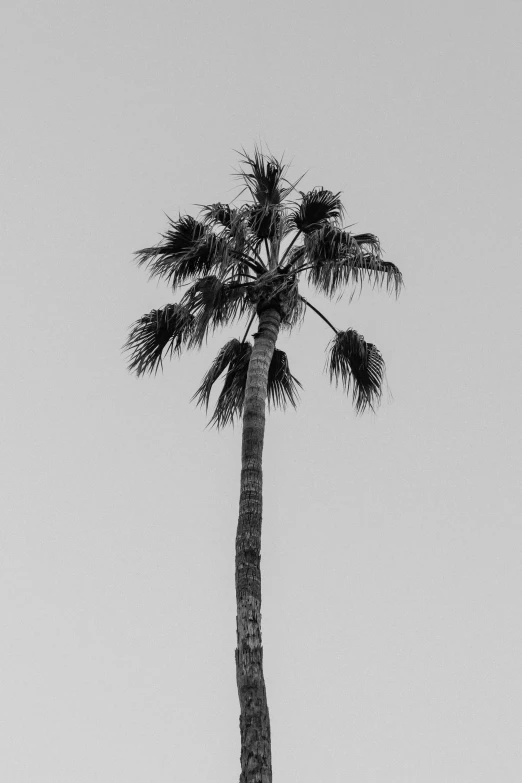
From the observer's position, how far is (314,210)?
39.7 feet

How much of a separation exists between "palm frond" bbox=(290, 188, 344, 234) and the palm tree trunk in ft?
7.49

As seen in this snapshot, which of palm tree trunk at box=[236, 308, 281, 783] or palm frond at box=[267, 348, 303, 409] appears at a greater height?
palm frond at box=[267, 348, 303, 409]

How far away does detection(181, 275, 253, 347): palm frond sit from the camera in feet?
36.7

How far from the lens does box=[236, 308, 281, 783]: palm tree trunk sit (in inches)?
285

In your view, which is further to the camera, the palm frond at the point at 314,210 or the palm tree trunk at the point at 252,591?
the palm frond at the point at 314,210

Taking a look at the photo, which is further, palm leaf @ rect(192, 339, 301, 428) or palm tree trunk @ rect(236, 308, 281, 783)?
palm leaf @ rect(192, 339, 301, 428)

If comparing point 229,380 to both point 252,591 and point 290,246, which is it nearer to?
point 290,246

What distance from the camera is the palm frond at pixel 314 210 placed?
39.6 feet

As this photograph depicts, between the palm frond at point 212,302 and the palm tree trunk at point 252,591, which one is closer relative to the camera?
the palm tree trunk at point 252,591

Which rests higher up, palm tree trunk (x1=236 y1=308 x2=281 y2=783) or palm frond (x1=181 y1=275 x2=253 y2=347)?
palm frond (x1=181 y1=275 x2=253 y2=347)

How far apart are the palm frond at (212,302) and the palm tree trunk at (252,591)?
0.98 m

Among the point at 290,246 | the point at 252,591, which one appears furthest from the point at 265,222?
the point at 252,591

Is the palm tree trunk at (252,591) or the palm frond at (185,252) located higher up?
the palm frond at (185,252)

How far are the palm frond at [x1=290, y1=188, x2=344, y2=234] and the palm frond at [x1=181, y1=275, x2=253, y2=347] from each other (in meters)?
1.41
